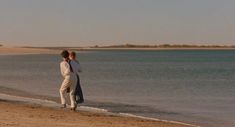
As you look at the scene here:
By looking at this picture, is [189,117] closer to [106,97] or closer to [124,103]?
[124,103]

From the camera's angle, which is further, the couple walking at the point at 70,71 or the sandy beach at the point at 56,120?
the couple walking at the point at 70,71

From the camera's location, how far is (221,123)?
54.4 ft

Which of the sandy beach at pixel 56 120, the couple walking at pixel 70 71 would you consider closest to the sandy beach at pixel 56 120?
the sandy beach at pixel 56 120

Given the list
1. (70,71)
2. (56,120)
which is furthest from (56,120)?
(70,71)

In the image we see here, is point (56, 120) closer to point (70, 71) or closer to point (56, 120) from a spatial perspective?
point (56, 120)

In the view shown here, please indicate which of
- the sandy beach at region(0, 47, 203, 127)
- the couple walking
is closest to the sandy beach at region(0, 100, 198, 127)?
the sandy beach at region(0, 47, 203, 127)

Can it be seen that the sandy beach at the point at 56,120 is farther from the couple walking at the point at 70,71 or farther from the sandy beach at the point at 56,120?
the couple walking at the point at 70,71

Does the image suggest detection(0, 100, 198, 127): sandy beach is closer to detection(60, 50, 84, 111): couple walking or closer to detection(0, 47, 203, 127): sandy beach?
detection(0, 47, 203, 127): sandy beach

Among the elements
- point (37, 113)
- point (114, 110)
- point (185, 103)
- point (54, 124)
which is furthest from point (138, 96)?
point (54, 124)

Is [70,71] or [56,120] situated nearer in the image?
[56,120]

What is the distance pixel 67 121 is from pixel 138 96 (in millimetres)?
11966

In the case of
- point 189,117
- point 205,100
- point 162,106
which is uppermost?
point 205,100

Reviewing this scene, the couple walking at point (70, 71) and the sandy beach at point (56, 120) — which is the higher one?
the couple walking at point (70, 71)

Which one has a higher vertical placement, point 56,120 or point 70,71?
point 70,71
